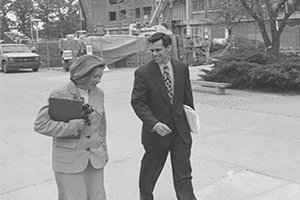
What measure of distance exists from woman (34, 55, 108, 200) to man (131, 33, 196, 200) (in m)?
0.73

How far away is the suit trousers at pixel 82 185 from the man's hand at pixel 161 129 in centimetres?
71

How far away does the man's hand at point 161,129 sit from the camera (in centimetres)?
354

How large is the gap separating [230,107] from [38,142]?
4.76 meters

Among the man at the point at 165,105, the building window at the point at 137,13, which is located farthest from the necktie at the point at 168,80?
the building window at the point at 137,13

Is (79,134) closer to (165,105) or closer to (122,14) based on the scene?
(165,105)

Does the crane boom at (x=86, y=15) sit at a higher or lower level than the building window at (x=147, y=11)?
lower

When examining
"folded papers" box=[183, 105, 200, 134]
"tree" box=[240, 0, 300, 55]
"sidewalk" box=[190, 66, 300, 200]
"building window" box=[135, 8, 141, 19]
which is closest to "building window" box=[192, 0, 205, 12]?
"building window" box=[135, 8, 141, 19]

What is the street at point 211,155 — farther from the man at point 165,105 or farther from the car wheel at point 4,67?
the car wheel at point 4,67

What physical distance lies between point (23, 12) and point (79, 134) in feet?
220

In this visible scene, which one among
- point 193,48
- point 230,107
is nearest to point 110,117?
point 230,107

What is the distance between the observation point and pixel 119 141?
692 cm

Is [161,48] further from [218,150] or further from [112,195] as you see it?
[218,150]

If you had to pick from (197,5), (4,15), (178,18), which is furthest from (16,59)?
(4,15)

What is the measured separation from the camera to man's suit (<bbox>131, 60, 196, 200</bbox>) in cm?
370
